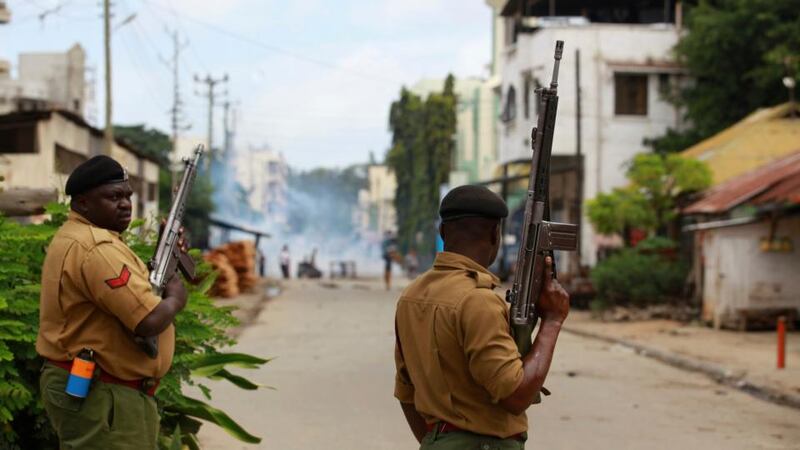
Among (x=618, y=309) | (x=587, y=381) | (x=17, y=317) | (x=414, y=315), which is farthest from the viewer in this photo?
(x=618, y=309)

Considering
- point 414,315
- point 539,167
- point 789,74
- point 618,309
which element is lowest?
point 618,309

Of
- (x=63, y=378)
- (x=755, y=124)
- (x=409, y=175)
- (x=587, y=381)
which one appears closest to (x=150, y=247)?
(x=63, y=378)

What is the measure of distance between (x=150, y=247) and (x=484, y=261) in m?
4.05

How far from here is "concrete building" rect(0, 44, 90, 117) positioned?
43625mm

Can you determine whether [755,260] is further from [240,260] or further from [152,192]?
[152,192]

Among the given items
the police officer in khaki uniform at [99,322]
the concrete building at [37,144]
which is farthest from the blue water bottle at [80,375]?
the concrete building at [37,144]

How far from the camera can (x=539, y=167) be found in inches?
147

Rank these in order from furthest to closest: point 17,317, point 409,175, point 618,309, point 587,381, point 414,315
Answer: point 409,175 → point 618,309 → point 587,381 → point 17,317 → point 414,315

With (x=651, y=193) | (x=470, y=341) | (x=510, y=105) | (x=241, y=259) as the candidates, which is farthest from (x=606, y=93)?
(x=470, y=341)

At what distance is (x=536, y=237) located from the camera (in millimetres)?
3646

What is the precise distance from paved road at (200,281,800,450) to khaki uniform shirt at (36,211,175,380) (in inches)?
190

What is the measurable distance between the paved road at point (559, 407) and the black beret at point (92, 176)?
491 cm

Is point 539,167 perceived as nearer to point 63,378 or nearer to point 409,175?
point 63,378

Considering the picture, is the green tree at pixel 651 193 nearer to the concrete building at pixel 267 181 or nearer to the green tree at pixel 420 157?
the green tree at pixel 420 157
